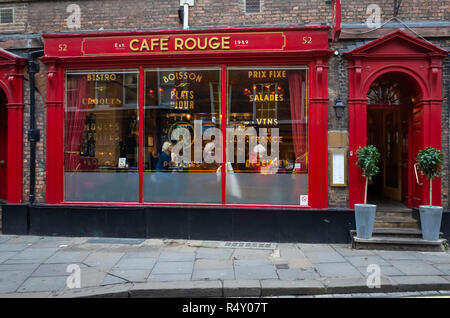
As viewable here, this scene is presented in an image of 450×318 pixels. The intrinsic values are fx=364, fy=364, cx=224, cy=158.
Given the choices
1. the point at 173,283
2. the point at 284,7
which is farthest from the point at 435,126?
A: the point at 173,283

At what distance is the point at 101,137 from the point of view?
880 cm

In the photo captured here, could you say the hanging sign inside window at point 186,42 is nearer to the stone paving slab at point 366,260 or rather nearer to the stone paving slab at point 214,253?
the stone paving slab at point 214,253

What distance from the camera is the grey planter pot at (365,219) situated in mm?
7316

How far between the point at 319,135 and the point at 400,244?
2.74 metres

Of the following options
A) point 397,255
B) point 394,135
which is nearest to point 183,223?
point 397,255

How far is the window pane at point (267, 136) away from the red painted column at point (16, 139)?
4.92 meters

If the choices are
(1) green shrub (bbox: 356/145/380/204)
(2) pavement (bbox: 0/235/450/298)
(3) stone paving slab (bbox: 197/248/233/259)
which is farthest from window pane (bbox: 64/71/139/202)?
(1) green shrub (bbox: 356/145/380/204)

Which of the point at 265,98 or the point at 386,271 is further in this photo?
the point at 265,98

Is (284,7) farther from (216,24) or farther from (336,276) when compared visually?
(336,276)

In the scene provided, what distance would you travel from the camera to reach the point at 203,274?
19.2 ft

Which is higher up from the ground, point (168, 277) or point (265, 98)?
point (265, 98)

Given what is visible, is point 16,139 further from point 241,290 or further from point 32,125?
point 241,290

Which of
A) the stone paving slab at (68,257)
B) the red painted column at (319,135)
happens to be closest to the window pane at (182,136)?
the stone paving slab at (68,257)

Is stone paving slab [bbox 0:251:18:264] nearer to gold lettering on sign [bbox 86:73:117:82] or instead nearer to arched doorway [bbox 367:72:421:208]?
gold lettering on sign [bbox 86:73:117:82]
